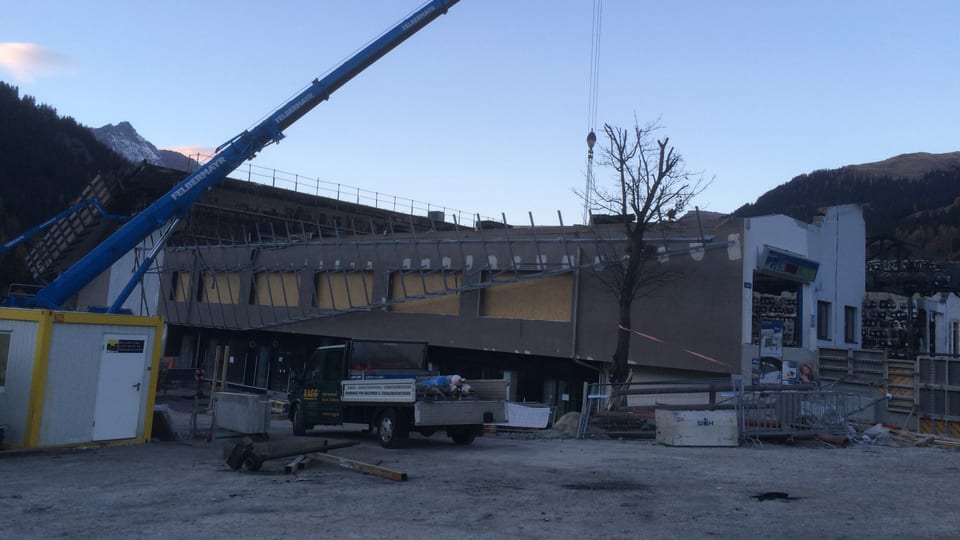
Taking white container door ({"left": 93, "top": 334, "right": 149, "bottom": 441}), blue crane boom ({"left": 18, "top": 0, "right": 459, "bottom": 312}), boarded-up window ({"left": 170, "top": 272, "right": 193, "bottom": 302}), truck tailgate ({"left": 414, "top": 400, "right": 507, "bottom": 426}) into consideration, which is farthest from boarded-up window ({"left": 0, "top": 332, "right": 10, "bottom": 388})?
boarded-up window ({"left": 170, "top": 272, "right": 193, "bottom": 302})

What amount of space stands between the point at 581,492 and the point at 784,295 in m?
23.5

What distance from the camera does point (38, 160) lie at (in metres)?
95.7

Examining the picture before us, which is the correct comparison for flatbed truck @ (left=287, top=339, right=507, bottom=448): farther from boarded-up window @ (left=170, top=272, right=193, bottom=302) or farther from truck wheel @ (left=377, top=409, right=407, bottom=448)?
boarded-up window @ (left=170, top=272, right=193, bottom=302)

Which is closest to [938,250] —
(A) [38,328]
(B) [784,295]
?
(B) [784,295]

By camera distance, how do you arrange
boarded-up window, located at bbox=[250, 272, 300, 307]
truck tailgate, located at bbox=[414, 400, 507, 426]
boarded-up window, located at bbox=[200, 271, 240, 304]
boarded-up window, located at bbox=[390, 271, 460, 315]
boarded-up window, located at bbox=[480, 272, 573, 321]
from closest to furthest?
truck tailgate, located at bbox=[414, 400, 507, 426], boarded-up window, located at bbox=[480, 272, 573, 321], boarded-up window, located at bbox=[390, 271, 460, 315], boarded-up window, located at bbox=[250, 272, 300, 307], boarded-up window, located at bbox=[200, 271, 240, 304]

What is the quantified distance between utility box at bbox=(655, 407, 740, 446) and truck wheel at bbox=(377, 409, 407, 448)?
18.0 ft

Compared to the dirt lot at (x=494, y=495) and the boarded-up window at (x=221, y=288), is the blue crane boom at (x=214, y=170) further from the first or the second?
the boarded-up window at (x=221, y=288)

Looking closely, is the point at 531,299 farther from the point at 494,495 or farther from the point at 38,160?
the point at 38,160

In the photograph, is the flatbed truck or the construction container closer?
the construction container

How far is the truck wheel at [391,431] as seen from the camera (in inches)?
612

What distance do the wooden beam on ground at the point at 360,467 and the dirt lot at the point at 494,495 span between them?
0.10 m

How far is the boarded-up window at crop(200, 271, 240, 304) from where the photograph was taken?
1628 inches

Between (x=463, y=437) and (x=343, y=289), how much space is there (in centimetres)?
1980

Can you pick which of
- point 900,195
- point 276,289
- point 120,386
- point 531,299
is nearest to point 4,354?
point 120,386
